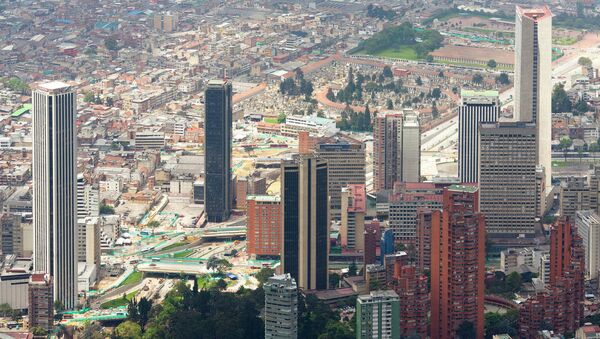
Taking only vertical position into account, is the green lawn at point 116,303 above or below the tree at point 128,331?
below

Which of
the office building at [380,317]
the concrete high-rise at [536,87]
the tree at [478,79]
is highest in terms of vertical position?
the concrete high-rise at [536,87]

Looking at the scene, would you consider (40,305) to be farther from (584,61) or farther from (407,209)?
(584,61)

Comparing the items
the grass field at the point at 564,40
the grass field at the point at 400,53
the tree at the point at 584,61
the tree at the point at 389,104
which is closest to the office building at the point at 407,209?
the tree at the point at 389,104

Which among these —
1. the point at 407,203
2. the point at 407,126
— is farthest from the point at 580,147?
the point at 407,203

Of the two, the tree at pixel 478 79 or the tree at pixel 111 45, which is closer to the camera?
the tree at pixel 478 79

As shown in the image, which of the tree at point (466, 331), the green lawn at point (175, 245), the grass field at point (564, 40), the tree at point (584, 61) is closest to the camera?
the tree at point (466, 331)

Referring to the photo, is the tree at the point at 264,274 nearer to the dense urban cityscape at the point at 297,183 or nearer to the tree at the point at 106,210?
the dense urban cityscape at the point at 297,183

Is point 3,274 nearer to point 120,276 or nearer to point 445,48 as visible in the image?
point 120,276
